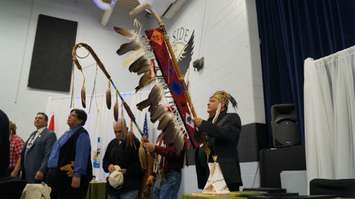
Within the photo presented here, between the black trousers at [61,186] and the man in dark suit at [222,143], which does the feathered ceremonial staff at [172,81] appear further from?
the black trousers at [61,186]

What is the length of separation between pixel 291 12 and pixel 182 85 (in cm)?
183

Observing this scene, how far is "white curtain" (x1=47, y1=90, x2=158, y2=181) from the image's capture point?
192 inches

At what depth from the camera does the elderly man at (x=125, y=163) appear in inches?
128

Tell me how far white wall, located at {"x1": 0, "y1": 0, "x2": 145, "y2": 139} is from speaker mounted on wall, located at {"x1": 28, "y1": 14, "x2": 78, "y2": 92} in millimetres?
103

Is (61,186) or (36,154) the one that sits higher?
(36,154)

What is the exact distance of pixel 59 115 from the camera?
5082 millimetres

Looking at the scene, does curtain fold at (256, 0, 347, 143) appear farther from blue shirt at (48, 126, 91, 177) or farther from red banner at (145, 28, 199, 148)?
blue shirt at (48, 126, 91, 177)

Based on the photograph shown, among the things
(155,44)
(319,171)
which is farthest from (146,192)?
(155,44)

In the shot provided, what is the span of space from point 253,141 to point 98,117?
2812 millimetres

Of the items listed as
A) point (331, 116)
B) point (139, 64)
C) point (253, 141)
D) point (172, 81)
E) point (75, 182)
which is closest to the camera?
point (172, 81)

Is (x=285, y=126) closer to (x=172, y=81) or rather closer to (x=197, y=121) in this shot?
(x=197, y=121)

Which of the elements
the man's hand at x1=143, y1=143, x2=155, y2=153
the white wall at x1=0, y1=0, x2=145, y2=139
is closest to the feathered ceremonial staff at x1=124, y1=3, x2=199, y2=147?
the man's hand at x1=143, y1=143, x2=155, y2=153

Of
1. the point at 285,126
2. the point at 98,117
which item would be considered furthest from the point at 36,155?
the point at 285,126

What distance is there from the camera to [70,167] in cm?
282
